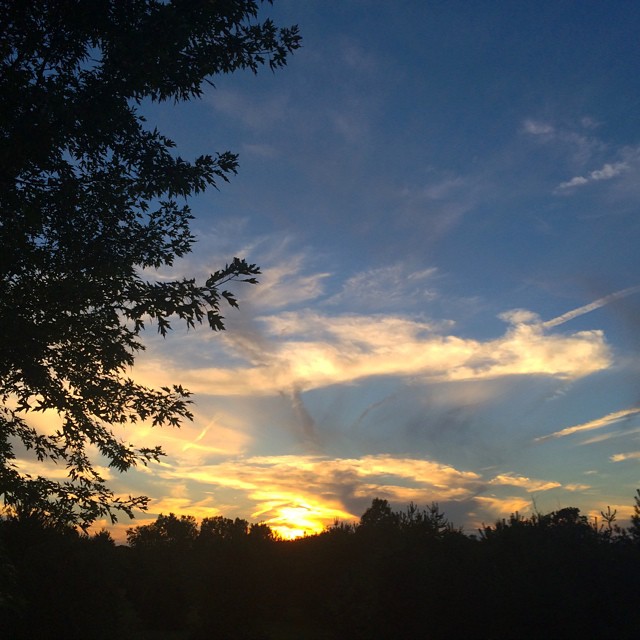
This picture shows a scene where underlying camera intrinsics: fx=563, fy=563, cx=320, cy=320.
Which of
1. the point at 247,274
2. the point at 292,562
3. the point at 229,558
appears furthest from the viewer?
the point at 292,562

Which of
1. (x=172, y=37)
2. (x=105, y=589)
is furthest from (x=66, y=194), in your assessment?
(x=105, y=589)

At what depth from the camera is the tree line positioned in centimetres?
1691

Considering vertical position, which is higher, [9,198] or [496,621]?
[9,198]

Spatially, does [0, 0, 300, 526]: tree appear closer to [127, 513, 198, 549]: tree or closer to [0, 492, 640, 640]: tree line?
[0, 492, 640, 640]: tree line

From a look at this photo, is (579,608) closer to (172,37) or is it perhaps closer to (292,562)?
(172,37)

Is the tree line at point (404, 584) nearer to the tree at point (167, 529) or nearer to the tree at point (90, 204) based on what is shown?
the tree at point (90, 204)

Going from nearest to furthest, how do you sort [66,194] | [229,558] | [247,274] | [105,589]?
1. [247,274]
2. [66,194]
3. [105,589]
4. [229,558]

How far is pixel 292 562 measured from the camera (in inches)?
1474

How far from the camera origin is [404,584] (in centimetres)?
2034

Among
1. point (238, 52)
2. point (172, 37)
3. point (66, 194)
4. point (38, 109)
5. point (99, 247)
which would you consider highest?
point (238, 52)

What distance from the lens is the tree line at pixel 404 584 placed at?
16906 mm

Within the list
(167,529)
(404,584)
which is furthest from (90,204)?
(167,529)

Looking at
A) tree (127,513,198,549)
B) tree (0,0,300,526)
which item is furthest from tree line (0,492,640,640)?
tree (127,513,198,549)

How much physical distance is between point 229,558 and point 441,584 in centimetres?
893
